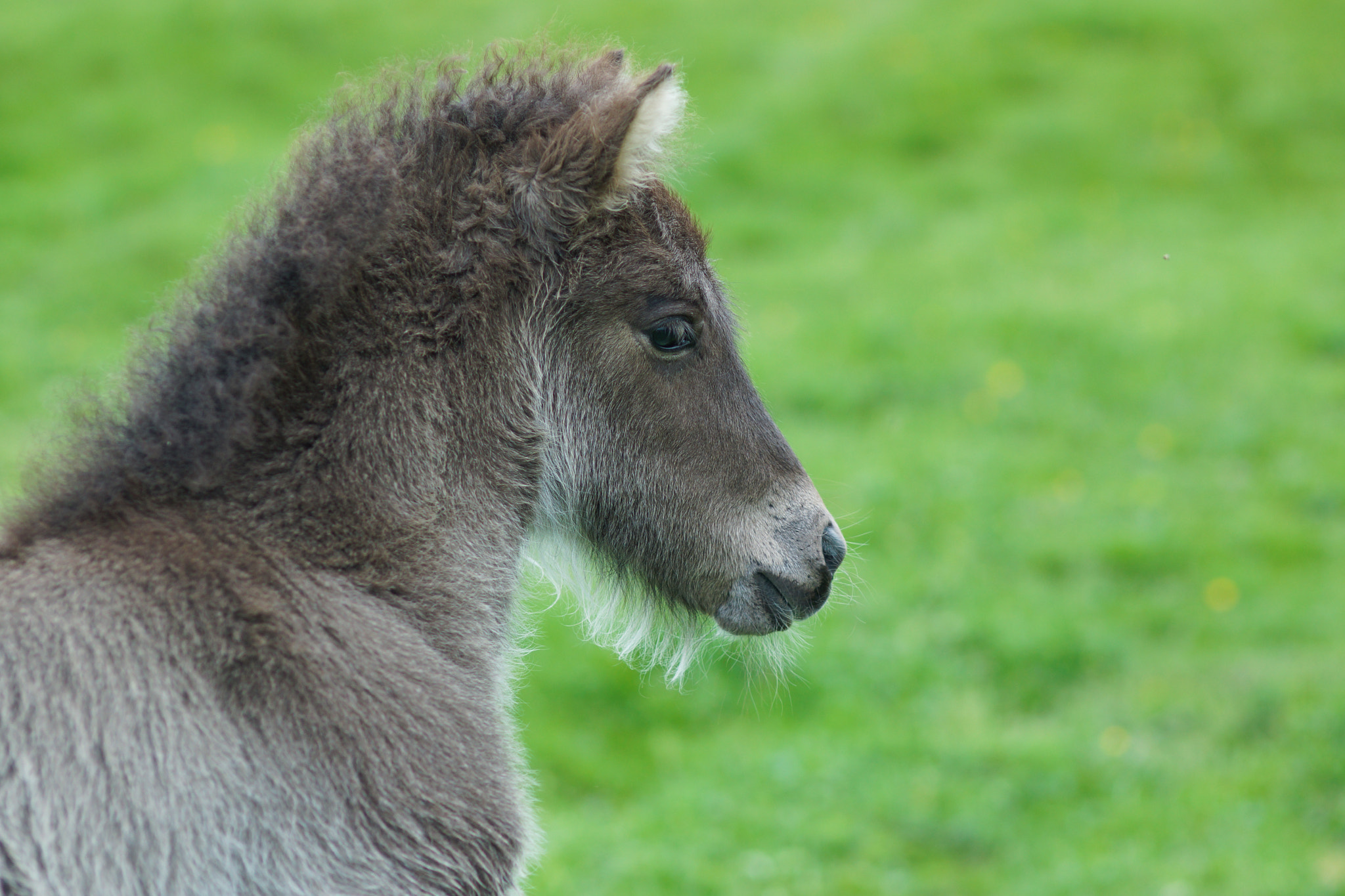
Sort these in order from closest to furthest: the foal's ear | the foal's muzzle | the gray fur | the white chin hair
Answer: the gray fur → the foal's ear → the foal's muzzle → the white chin hair

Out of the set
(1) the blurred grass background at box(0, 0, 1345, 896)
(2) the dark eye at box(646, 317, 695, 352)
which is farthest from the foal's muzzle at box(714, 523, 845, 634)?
(1) the blurred grass background at box(0, 0, 1345, 896)

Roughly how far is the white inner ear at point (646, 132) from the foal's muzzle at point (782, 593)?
107 cm

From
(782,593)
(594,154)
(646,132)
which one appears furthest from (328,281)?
(782,593)

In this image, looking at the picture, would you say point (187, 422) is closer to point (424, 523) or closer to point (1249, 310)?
point (424, 523)

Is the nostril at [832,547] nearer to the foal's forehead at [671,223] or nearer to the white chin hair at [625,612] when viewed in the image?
the white chin hair at [625,612]

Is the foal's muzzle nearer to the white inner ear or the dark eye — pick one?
the dark eye

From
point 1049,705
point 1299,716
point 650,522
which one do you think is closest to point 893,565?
point 1049,705

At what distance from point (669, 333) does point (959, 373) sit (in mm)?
6730

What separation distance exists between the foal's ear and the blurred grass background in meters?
0.93

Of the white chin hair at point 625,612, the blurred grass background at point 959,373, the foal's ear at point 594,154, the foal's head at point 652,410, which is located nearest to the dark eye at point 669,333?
the foal's head at point 652,410

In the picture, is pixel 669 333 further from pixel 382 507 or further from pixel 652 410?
pixel 382 507

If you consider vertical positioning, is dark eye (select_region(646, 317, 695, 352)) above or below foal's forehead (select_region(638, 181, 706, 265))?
below

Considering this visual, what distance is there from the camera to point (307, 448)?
290cm

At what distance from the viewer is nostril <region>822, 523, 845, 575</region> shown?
344cm
